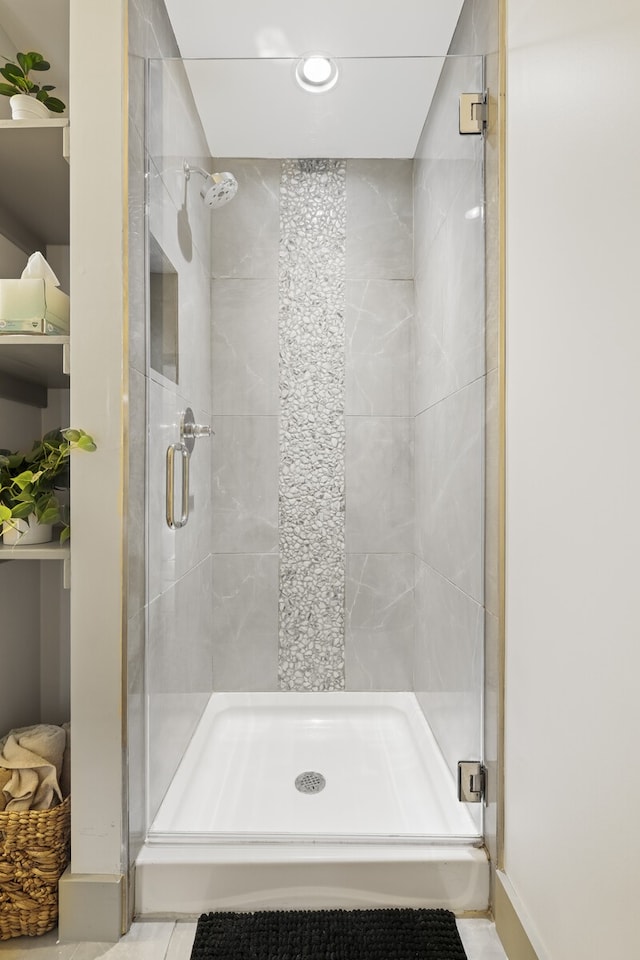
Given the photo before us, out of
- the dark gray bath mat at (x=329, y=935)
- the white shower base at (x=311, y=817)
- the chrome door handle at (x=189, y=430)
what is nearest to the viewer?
the dark gray bath mat at (x=329, y=935)

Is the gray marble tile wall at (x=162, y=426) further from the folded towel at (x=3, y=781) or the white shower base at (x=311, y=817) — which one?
the folded towel at (x=3, y=781)

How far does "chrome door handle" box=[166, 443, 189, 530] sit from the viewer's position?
62.7 inches

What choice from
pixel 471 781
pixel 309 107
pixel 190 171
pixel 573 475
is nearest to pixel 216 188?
pixel 190 171

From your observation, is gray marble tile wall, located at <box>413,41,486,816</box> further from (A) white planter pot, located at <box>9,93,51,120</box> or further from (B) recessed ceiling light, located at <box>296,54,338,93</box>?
(A) white planter pot, located at <box>9,93,51,120</box>

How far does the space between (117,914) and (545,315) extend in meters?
1.49

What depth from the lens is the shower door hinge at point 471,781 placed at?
144 centimetres

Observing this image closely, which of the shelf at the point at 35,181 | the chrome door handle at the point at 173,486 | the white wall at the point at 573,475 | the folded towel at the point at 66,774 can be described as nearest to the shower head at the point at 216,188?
the shelf at the point at 35,181

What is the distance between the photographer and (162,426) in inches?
62.8

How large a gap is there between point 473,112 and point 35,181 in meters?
1.07

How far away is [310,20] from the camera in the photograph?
1720 mm

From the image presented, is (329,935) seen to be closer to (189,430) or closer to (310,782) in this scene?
(310,782)

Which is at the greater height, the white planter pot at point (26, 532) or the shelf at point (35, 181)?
the shelf at point (35, 181)

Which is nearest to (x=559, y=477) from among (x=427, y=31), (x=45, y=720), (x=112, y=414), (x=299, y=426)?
(x=112, y=414)

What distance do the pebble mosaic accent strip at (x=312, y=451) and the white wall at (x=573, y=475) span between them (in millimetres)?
900
